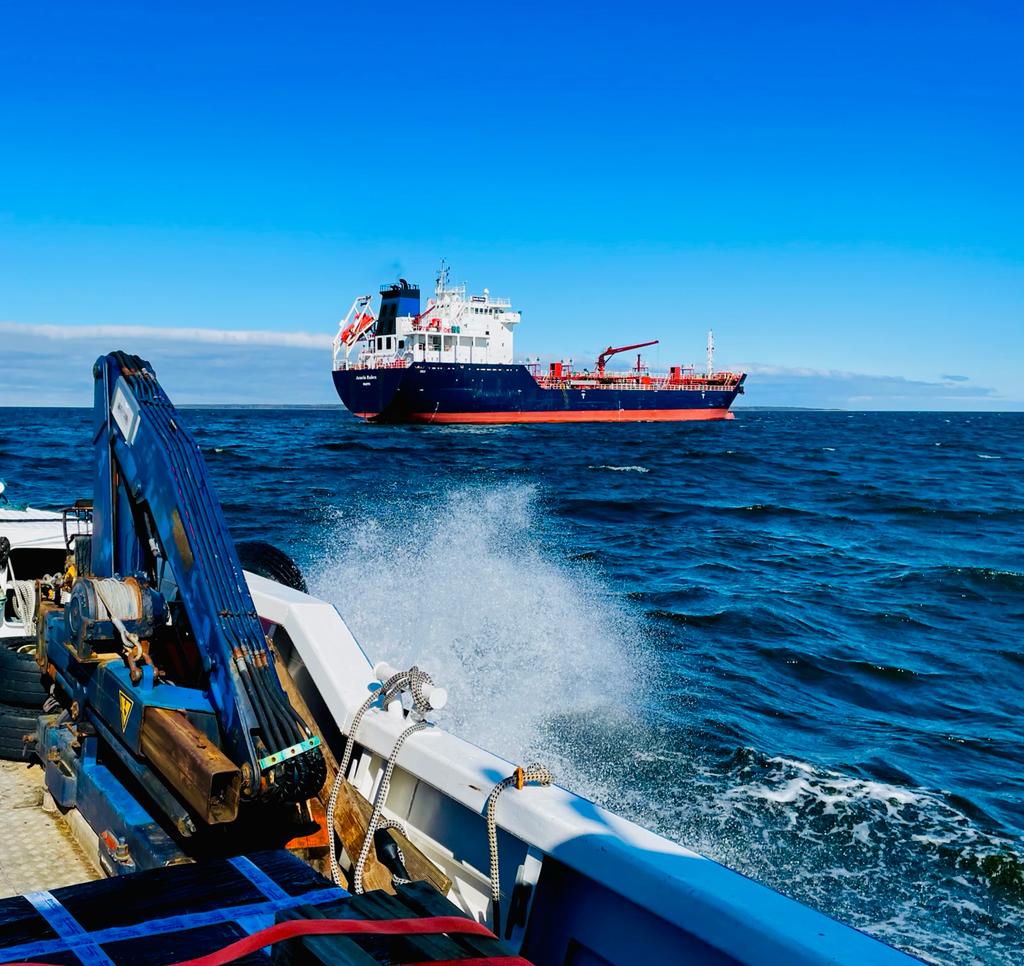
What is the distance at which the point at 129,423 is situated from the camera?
3.81m

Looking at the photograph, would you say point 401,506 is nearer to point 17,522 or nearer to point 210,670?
point 17,522

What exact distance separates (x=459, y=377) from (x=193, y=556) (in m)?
47.0

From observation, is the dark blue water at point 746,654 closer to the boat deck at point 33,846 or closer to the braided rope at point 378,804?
the braided rope at point 378,804

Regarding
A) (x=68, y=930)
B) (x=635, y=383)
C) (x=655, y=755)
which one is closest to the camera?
(x=68, y=930)

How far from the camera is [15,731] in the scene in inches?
173

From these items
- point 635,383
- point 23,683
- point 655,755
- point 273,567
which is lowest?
point 655,755

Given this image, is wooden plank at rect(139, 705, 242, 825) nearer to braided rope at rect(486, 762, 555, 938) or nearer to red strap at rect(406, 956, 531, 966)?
braided rope at rect(486, 762, 555, 938)

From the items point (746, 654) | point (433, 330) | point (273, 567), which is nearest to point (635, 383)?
point (433, 330)

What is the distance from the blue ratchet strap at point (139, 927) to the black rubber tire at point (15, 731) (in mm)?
2484

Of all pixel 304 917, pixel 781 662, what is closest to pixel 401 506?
pixel 781 662

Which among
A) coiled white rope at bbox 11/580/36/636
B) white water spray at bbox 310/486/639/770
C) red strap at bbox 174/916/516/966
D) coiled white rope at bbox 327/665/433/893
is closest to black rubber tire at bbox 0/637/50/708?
coiled white rope at bbox 11/580/36/636

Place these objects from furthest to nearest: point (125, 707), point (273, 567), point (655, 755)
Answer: point (655, 755) → point (273, 567) → point (125, 707)

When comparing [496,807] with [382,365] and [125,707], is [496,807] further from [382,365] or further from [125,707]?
[382,365]

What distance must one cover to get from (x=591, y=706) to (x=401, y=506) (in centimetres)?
1075
